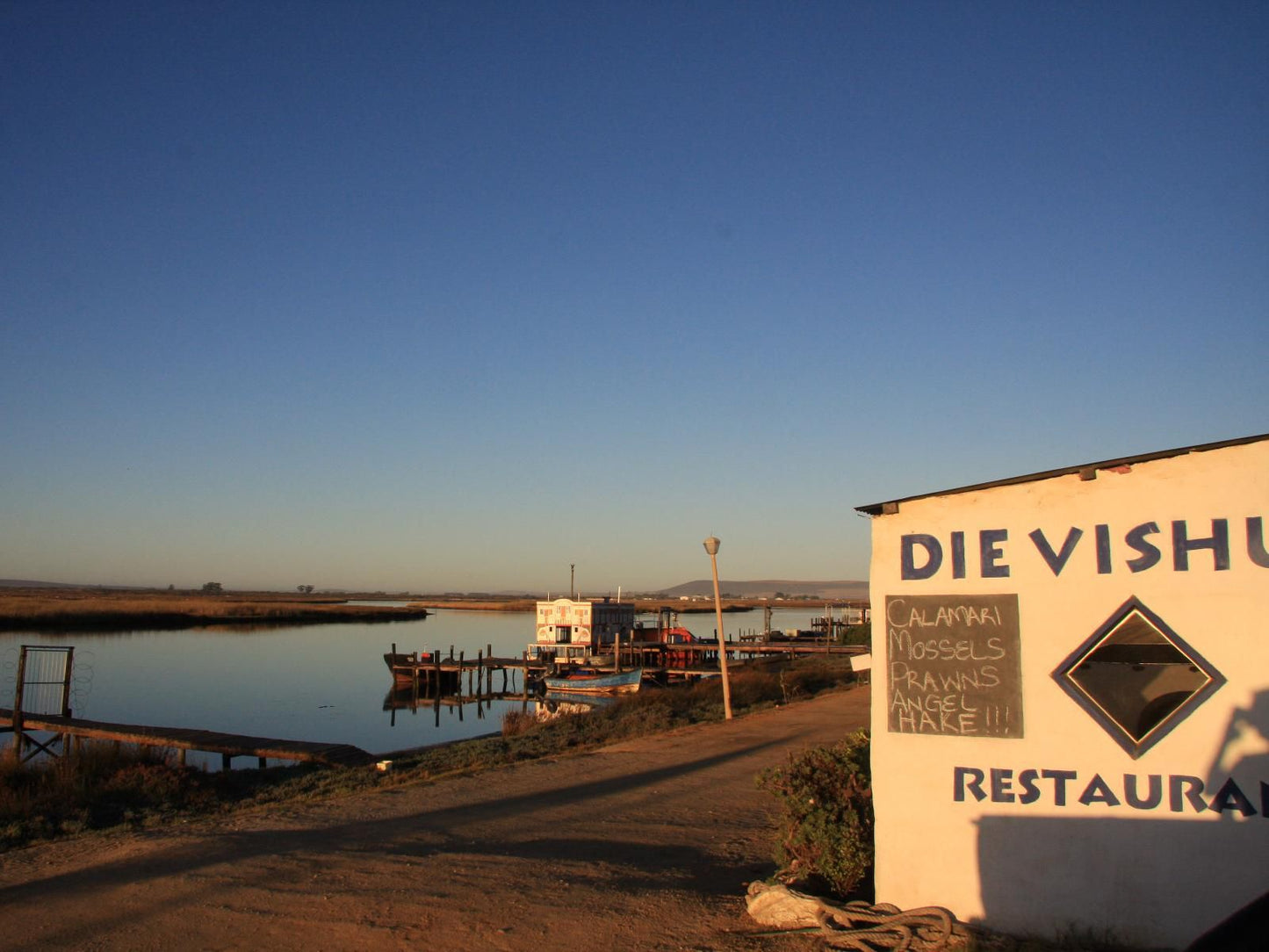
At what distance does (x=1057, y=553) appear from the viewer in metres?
6.16

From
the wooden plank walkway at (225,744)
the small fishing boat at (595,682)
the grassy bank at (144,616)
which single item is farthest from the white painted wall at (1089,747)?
the grassy bank at (144,616)

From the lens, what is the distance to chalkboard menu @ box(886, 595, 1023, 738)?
20.4 feet

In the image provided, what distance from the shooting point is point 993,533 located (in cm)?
641

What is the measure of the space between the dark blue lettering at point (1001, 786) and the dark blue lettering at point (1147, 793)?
66 centimetres

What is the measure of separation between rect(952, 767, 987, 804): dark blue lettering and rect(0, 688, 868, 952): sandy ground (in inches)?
56.9

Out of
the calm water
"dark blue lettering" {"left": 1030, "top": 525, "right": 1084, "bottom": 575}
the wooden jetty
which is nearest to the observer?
"dark blue lettering" {"left": 1030, "top": 525, "right": 1084, "bottom": 575}

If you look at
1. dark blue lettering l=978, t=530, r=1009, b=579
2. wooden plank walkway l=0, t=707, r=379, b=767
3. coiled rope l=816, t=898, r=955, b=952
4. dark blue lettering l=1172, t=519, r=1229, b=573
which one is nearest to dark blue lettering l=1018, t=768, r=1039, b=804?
coiled rope l=816, t=898, r=955, b=952

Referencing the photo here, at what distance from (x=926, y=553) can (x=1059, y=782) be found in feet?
5.37

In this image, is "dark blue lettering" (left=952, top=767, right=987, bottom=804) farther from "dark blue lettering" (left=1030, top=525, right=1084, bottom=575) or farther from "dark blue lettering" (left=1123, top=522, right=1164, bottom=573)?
"dark blue lettering" (left=1123, top=522, right=1164, bottom=573)

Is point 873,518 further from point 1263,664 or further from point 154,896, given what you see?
point 154,896

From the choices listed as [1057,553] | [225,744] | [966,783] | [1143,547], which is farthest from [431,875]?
[225,744]

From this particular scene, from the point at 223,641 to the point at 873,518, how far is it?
234ft

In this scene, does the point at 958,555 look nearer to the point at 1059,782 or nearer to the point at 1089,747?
the point at 1089,747

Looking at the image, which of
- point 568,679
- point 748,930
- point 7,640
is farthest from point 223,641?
point 748,930
